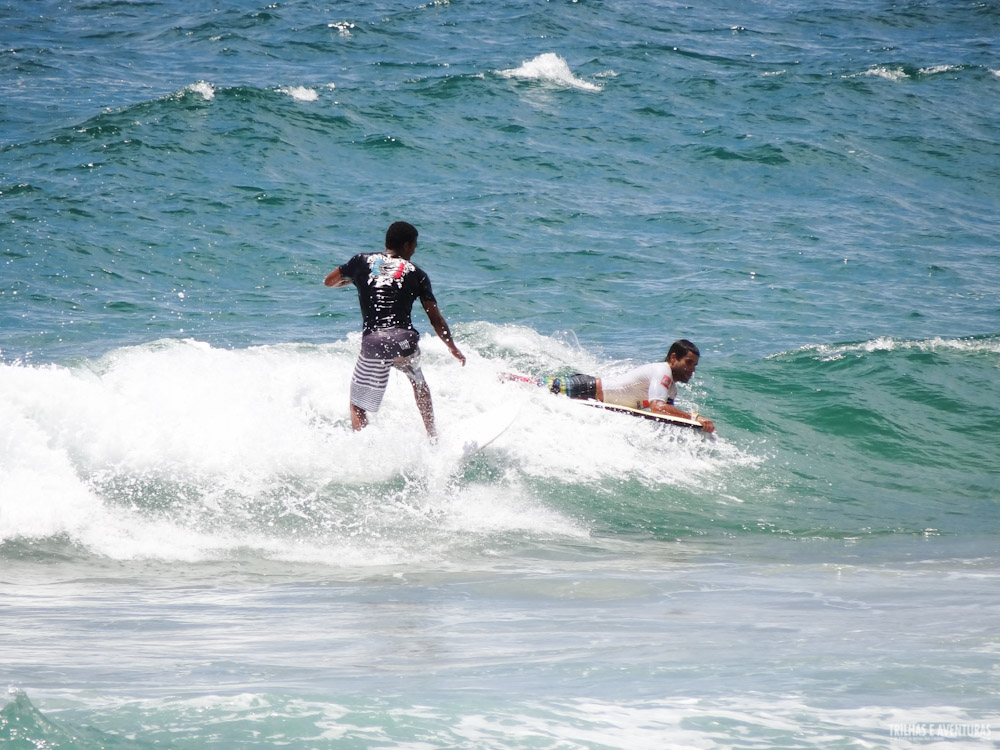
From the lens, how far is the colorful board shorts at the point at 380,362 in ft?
24.7

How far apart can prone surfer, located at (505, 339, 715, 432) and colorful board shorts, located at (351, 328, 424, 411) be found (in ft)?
6.52

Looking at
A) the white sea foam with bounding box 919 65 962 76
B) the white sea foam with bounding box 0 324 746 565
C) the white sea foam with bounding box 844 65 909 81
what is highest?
the white sea foam with bounding box 919 65 962 76

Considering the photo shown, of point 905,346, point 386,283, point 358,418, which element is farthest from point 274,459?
point 905,346

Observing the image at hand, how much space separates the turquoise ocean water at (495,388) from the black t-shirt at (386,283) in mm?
1125

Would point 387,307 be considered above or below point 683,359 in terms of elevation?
above

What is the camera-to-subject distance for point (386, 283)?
7406 millimetres

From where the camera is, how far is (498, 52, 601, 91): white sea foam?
2320cm

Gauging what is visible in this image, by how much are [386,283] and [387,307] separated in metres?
0.18

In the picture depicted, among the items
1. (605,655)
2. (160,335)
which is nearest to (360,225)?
(160,335)

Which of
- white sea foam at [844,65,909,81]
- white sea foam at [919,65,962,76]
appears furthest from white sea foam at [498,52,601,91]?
white sea foam at [919,65,962,76]

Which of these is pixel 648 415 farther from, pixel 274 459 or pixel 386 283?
pixel 274 459

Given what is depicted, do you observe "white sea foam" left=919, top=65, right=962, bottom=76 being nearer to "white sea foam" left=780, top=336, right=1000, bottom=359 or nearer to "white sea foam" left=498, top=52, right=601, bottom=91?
"white sea foam" left=498, top=52, right=601, bottom=91

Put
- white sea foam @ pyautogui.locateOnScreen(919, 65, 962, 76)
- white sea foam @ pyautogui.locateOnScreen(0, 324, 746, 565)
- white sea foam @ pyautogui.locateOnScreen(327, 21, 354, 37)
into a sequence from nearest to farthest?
white sea foam @ pyautogui.locateOnScreen(0, 324, 746, 565)
white sea foam @ pyautogui.locateOnScreen(327, 21, 354, 37)
white sea foam @ pyautogui.locateOnScreen(919, 65, 962, 76)

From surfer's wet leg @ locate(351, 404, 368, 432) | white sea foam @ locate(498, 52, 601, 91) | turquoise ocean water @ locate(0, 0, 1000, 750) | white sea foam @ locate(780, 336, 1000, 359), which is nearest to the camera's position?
turquoise ocean water @ locate(0, 0, 1000, 750)
